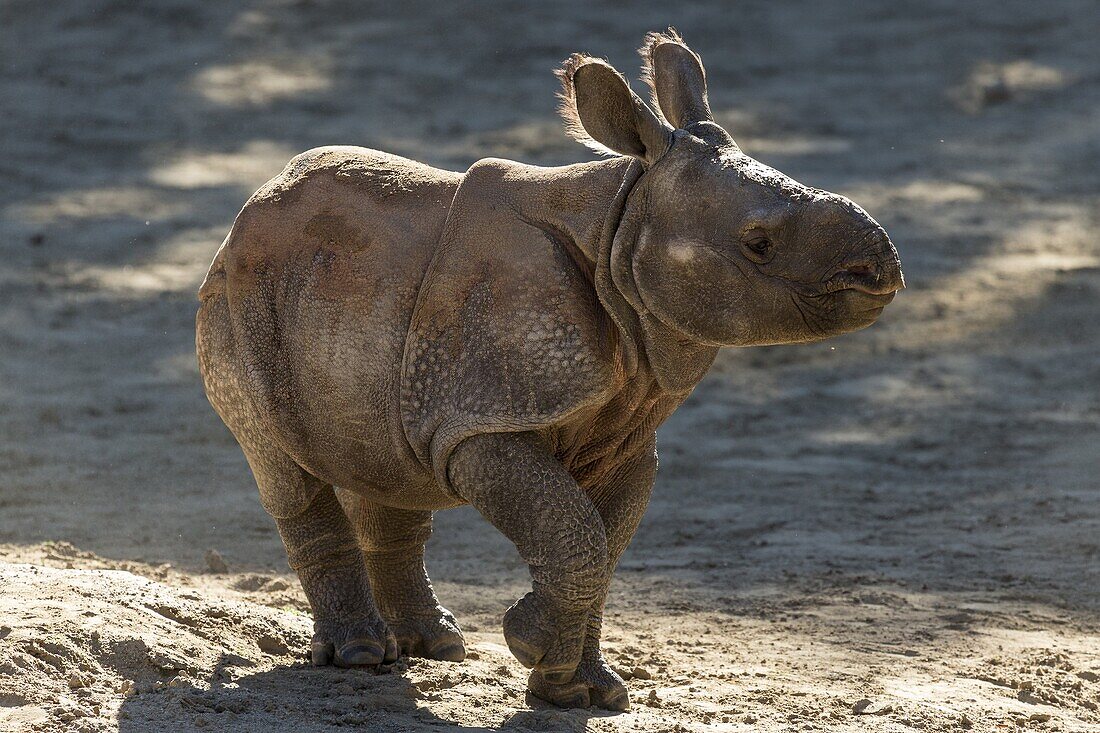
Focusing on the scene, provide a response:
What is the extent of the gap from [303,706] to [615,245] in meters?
1.59

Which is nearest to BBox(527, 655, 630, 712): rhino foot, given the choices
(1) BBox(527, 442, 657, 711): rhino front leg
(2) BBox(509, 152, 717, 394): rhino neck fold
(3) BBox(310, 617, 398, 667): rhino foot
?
(1) BBox(527, 442, 657, 711): rhino front leg

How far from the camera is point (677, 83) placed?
14.8 feet

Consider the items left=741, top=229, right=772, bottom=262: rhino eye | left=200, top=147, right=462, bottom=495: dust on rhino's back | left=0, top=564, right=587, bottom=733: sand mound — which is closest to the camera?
left=741, top=229, right=772, bottom=262: rhino eye

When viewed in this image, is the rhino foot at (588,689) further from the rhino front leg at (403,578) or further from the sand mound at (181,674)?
the rhino front leg at (403,578)

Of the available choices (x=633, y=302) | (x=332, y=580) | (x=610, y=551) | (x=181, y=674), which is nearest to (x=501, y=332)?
(x=633, y=302)

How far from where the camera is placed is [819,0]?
14.3 metres

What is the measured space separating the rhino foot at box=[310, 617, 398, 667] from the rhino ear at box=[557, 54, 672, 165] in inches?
69.0

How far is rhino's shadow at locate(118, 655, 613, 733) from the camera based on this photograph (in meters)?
4.27

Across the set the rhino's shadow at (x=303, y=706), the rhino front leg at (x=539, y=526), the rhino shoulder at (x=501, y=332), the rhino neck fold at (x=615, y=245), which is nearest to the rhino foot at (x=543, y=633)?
the rhino front leg at (x=539, y=526)

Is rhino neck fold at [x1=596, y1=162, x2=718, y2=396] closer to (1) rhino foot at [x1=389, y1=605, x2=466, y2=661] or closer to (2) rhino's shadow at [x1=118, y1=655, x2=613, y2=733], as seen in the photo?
(2) rhino's shadow at [x1=118, y1=655, x2=613, y2=733]

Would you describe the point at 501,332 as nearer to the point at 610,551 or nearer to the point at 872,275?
the point at 610,551

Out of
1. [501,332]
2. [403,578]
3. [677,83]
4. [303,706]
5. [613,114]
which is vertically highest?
[677,83]

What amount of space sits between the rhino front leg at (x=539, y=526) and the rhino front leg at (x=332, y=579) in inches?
33.0

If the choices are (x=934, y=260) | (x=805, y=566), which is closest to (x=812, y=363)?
(x=934, y=260)
